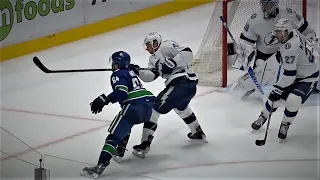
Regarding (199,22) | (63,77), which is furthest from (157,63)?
(199,22)

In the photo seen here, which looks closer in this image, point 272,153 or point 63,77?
point 272,153

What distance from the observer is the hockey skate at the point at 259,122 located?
15.8 ft

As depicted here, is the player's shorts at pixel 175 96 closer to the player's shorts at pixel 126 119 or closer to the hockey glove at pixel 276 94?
the player's shorts at pixel 126 119

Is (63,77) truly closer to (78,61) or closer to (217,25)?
(78,61)

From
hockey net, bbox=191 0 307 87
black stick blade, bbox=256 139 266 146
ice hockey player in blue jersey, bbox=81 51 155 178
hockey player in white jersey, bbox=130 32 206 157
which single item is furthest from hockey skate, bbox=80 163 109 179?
hockey net, bbox=191 0 307 87

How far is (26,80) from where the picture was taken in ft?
19.0

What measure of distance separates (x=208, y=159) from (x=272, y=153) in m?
0.34

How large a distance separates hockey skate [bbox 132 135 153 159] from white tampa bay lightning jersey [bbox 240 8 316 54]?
106 cm

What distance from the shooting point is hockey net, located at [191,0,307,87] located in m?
5.64

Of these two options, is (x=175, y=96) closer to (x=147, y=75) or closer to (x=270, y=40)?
(x=147, y=75)

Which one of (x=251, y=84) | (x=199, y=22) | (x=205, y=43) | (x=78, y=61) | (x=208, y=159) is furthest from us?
(x=199, y=22)

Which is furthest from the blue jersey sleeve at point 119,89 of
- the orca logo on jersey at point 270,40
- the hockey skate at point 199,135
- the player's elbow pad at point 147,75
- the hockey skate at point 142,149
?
the orca logo on jersey at point 270,40

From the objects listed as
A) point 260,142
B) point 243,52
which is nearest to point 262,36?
point 243,52

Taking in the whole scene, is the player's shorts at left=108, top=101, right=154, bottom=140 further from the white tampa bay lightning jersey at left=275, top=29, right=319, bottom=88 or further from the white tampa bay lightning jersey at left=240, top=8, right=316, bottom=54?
the white tampa bay lightning jersey at left=240, top=8, right=316, bottom=54
